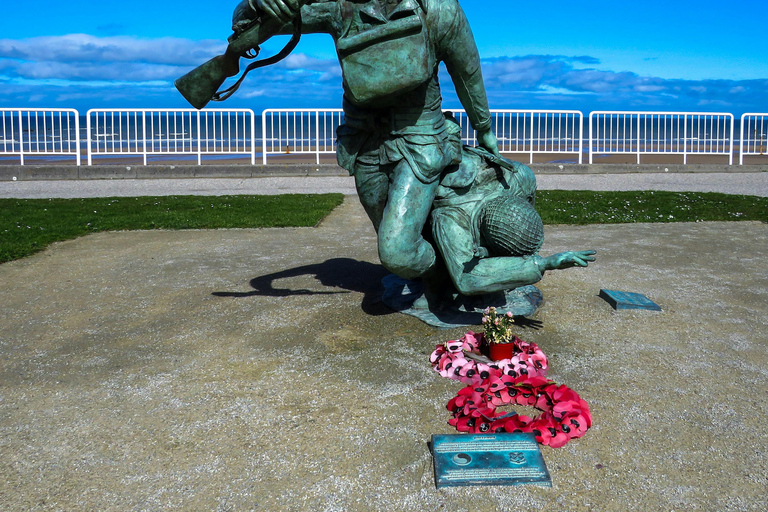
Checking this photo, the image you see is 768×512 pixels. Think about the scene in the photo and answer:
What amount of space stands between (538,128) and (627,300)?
43.1 feet

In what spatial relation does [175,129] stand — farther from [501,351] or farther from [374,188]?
[501,351]

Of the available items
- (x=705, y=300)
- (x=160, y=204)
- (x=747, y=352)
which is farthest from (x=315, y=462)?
(x=160, y=204)

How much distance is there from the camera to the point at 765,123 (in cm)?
1891

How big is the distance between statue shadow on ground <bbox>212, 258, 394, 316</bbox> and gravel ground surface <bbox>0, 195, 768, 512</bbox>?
0.03 meters

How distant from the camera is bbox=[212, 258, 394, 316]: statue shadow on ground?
527cm

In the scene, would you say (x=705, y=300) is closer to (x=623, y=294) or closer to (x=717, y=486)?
(x=623, y=294)

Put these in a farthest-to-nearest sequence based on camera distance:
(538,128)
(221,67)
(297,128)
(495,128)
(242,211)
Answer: (495,128), (297,128), (538,128), (242,211), (221,67)

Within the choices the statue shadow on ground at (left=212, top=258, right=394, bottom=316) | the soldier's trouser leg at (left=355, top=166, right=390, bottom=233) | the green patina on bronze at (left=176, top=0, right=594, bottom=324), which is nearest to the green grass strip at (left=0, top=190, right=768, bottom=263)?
the statue shadow on ground at (left=212, top=258, right=394, bottom=316)

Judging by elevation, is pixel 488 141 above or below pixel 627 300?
above

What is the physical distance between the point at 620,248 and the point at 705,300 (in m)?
2.14

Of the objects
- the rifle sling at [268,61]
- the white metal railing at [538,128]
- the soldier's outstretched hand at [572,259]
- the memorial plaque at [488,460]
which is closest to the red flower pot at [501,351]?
the soldier's outstretched hand at [572,259]

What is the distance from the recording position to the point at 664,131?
18.2 metres

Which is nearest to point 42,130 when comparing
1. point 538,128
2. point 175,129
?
point 175,129

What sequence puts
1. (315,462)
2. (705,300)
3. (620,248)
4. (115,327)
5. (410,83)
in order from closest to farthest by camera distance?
(315,462)
(410,83)
(115,327)
(705,300)
(620,248)
